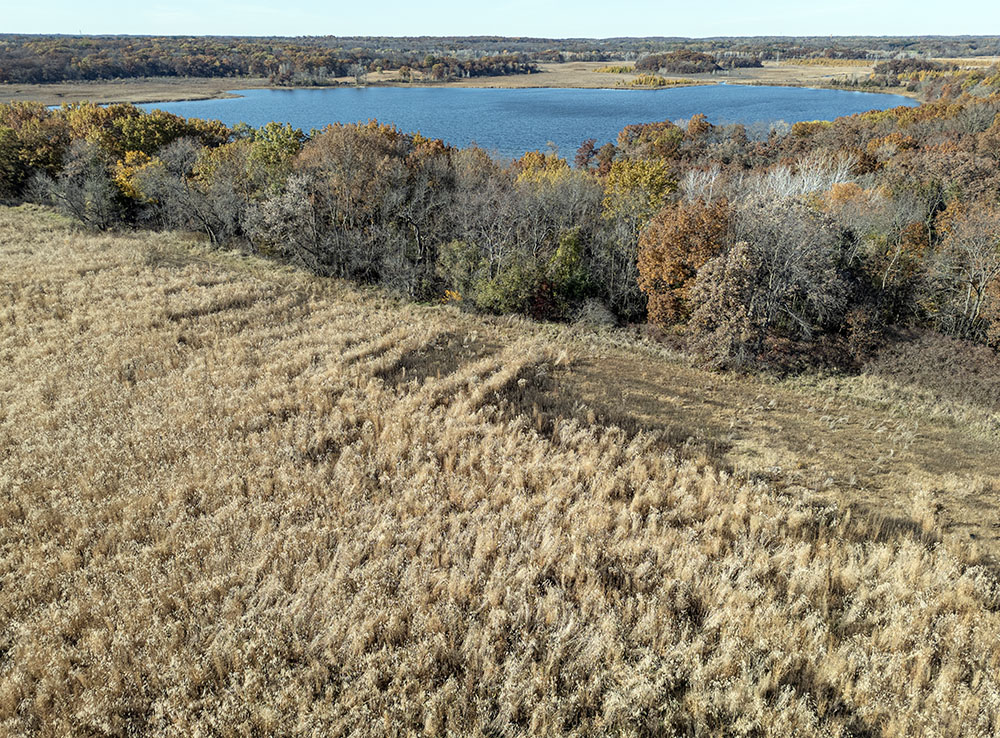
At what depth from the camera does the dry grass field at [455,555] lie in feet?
18.3

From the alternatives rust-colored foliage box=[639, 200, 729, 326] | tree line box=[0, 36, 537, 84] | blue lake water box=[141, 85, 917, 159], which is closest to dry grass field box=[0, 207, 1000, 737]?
rust-colored foliage box=[639, 200, 729, 326]

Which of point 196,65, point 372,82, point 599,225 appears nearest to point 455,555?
point 599,225

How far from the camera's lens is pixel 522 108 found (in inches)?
4434

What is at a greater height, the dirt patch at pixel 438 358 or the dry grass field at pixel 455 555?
the dirt patch at pixel 438 358

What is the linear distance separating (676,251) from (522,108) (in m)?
96.6

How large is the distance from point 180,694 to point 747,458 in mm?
11338

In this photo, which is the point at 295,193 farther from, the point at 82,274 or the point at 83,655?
the point at 83,655

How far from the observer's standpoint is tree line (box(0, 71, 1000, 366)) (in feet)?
87.9

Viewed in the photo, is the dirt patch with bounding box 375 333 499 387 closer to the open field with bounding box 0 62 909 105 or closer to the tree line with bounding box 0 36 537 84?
the open field with bounding box 0 62 909 105

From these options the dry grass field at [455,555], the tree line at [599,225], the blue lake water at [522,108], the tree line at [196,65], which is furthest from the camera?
the tree line at [196,65]

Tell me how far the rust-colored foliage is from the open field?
118877 mm

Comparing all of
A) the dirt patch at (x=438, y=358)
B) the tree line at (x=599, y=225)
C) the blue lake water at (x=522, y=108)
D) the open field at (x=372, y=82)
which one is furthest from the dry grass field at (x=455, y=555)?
the open field at (x=372, y=82)

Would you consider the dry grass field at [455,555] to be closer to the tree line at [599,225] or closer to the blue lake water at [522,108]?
the tree line at [599,225]

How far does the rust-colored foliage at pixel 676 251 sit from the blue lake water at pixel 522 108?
42.7 metres
